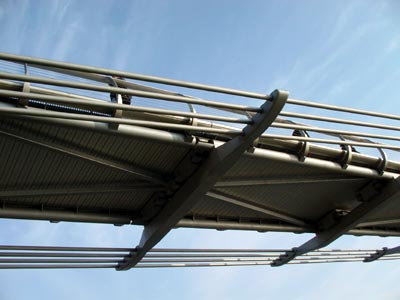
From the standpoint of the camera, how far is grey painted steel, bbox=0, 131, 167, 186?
39.3 feet

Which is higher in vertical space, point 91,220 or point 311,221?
point 311,221

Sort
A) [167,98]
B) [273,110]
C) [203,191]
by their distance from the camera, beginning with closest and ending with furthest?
[167,98], [273,110], [203,191]

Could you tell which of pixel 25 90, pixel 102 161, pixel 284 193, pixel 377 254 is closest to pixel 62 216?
pixel 102 161

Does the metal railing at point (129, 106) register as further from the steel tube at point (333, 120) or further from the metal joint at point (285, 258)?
the metal joint at point (285, 258)

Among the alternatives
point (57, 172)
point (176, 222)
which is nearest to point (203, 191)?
point (176, 222)

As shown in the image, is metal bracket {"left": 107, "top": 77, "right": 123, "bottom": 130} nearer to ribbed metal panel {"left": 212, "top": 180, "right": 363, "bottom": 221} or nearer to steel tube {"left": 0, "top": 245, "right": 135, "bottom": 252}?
steel tube {"left": 0, "top": 245, "right": 135, "bottom": 252}

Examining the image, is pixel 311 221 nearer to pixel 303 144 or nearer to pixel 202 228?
pixel 202 228

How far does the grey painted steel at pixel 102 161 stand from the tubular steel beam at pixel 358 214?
341 inches

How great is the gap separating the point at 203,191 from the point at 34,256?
5.59 meters

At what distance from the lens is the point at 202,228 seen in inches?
749

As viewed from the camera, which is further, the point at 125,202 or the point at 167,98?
the point at 125,202

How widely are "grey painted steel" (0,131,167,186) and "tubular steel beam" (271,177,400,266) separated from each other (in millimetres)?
8653

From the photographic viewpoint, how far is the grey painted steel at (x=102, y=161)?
12.0m

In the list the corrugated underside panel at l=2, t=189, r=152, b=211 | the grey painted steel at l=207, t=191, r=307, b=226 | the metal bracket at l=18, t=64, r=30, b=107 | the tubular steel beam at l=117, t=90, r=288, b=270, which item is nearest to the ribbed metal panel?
the grey painted steel at l=207, t=191, r=307, b=226
